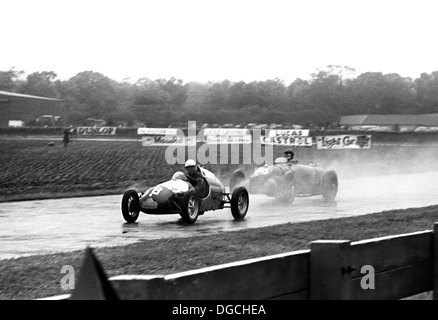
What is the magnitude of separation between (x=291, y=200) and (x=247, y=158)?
2215 cm

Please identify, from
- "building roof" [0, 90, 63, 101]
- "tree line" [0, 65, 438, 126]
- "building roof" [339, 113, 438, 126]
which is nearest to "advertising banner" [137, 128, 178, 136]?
"tree line" [0, 65, 438, 126]

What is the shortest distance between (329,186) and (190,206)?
8.29 metres

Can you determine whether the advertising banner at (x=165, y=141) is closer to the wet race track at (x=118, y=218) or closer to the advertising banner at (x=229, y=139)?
the advertising banner at (x=229, y=139)

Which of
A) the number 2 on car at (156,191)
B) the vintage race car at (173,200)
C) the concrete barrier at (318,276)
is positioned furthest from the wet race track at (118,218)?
the concrete barrier at (318,276)

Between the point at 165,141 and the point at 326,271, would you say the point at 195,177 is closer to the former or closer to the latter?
the point at 326,271

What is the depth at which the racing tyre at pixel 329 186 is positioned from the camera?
25625 mm

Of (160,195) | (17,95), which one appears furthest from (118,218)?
(17,95)

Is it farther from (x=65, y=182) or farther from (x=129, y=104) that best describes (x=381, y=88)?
(x=65, y=182)

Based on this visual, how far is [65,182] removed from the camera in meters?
33.8

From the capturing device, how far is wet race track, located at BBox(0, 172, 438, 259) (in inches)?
612

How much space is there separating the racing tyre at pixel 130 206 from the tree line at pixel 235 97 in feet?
97.3

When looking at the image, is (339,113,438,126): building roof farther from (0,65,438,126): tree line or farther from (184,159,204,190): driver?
(184,159,204,190): driver

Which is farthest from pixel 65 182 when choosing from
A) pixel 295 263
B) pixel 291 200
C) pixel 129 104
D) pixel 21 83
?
pixel 295 263

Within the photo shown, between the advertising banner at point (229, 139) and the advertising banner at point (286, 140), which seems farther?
the advertising banner at point (229, 139)
